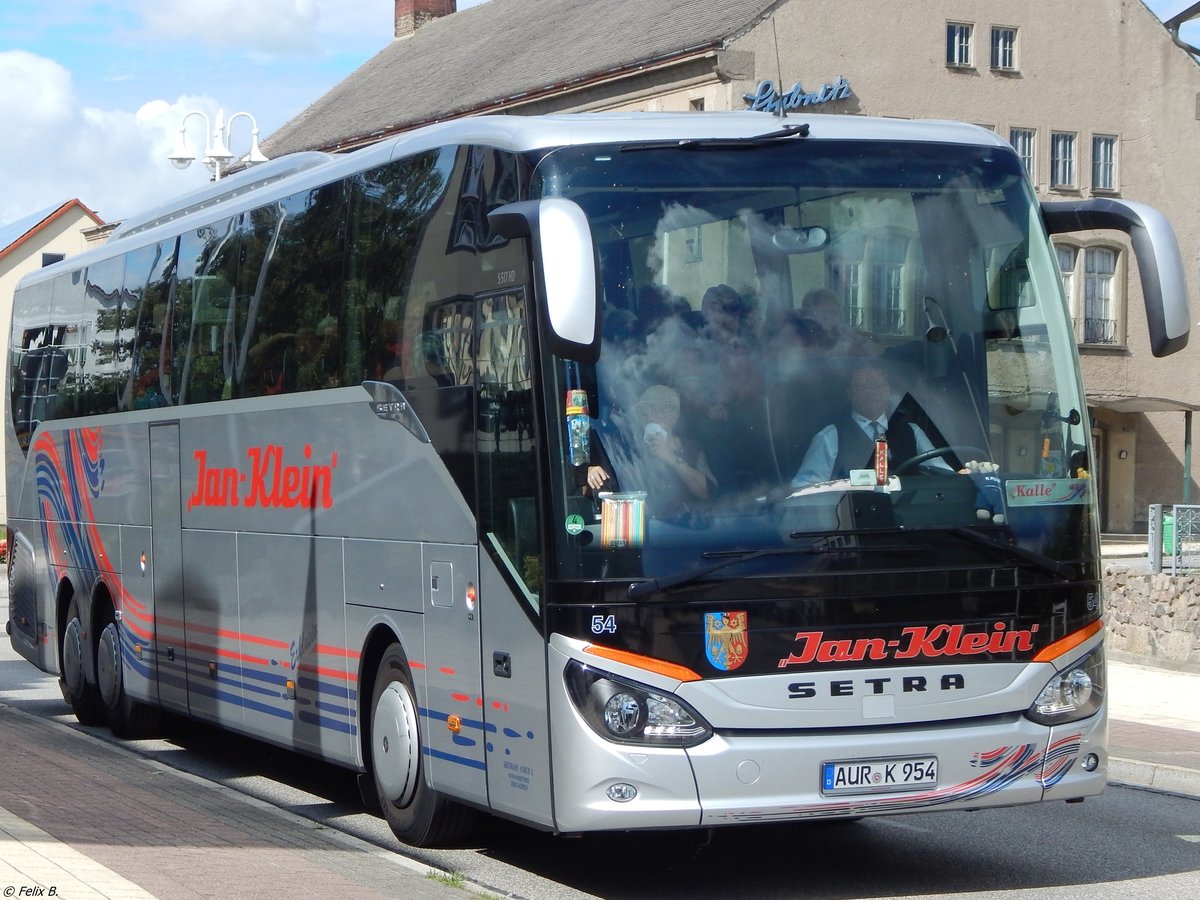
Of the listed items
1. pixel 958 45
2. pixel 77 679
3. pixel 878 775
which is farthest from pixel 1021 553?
pixel 958 45

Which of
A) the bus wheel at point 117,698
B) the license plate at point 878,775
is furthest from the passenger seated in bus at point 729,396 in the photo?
the bus wheel at point 117,698

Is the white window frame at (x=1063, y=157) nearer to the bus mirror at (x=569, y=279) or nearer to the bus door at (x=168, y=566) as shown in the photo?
the bus door at (x=168, y=566)

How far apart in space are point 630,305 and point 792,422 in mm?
→ 830

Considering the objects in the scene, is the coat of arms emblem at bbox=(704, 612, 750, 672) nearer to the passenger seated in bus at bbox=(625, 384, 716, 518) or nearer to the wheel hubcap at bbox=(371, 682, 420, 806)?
the passenger seated in bus at bbox=(625, 384, 716, 518)

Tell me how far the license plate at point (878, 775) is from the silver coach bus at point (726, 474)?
0.01 metres

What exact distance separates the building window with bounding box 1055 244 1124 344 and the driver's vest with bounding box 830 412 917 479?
38746mm

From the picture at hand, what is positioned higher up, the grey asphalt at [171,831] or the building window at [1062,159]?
the building window at [1062,159]

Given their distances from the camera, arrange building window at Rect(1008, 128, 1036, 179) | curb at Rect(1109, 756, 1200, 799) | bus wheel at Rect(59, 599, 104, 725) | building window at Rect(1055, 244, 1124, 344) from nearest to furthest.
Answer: curb at Rect(1109, 756, 1200, 799) < bus wheel at Rect(59, 599, 104, 725) < building window at Rect(1008, 128, 1036, 179) < building window at Rect(1055, 244, 1124, 344)

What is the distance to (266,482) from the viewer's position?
11.1m

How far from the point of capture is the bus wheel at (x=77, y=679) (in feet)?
49.3

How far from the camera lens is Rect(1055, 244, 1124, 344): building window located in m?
45.4

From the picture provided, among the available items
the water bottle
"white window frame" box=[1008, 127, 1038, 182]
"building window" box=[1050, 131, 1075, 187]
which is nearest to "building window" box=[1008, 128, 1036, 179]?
"white window frame" box=[1008, 127, 1038, 182]

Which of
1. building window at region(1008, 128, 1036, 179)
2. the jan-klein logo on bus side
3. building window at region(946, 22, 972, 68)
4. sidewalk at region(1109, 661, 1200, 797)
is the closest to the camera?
the jan-klein logo on bus side

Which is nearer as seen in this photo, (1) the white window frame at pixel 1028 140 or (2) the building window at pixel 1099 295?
(1) the white window frame at pixel 1028 140
